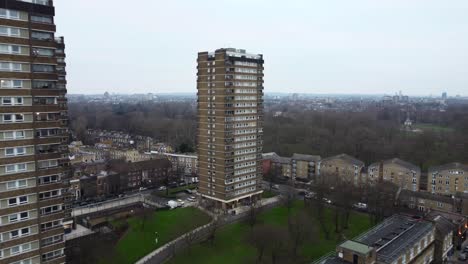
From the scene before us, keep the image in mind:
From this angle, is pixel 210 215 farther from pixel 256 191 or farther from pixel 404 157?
pixel 404 157

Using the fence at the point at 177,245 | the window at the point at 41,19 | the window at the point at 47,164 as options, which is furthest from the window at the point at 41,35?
the fence at the point at 177,245

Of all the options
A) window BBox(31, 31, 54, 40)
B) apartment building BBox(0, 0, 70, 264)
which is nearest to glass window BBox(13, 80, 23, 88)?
apartment building BBox(0, 0, 70, 264)

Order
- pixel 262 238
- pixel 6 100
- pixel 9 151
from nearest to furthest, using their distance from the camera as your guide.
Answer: pixel 6 100 → pixel 9 151 → pixel 262 238

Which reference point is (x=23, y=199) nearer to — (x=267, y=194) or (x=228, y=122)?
(x=228, y=122)

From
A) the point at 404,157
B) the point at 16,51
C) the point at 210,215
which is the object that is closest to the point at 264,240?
the point at 210,215

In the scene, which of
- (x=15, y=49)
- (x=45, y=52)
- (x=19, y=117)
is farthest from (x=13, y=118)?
(x=45, y=52)

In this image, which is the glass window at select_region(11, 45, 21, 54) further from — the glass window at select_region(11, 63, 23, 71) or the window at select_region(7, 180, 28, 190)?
the window at select_region(7, 180, 28, 190)
